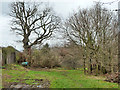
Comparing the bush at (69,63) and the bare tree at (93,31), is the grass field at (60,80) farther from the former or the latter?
the bush at (69,63)

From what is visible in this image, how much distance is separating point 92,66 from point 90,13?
4.11m

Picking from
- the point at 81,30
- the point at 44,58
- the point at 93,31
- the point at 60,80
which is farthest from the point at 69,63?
the point at 60,80

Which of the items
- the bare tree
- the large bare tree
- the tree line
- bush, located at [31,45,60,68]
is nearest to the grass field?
the tree line

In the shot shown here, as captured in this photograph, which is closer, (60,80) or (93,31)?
(60,80)

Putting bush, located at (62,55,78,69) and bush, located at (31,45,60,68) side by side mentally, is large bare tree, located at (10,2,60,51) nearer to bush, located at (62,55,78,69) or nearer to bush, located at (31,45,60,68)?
bush, located at (31,45,60,68)

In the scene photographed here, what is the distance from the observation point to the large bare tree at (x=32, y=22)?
47.4ft

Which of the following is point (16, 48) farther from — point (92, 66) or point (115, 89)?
point (115, 89)

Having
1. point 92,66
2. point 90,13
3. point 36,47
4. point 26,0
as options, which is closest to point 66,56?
point 36,47

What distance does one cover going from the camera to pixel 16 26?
14.9 meters

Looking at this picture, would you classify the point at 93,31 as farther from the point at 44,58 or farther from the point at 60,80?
the point at 44,58

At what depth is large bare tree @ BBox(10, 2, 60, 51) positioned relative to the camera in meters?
14.5

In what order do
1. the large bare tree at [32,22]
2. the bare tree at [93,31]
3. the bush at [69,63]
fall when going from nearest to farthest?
the bare tree at [93,31] < the large bare tree at [32,22] < the bush at [69,63]

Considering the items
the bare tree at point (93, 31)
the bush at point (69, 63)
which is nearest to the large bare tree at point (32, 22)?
the bush at point (69, 63)

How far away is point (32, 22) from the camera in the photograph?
1500 centimetres
